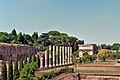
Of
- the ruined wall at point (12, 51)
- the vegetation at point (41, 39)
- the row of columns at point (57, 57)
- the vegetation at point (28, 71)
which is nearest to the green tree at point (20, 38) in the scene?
the vegetation at point (41, 39)

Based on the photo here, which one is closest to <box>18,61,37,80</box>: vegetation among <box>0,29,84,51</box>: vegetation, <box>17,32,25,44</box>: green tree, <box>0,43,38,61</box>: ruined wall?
<box>0,43,38,61</box>: ruined wall

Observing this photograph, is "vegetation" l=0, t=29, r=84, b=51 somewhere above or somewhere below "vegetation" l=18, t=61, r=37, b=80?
above

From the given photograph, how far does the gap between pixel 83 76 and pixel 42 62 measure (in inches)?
204

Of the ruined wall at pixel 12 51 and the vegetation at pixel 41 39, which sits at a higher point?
the vegetation at pixel 41 39

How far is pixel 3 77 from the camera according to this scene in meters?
13.2

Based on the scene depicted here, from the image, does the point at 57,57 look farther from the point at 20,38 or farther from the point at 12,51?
the point at 20,38

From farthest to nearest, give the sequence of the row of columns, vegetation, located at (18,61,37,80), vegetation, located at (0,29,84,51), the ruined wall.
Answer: vegetation, located at (0,29,84,51), the ruined wall, the row of columns, vegetation, located at (18,61,37,80)

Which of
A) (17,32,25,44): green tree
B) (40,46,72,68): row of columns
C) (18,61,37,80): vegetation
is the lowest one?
(18,61,37,80): vegetation

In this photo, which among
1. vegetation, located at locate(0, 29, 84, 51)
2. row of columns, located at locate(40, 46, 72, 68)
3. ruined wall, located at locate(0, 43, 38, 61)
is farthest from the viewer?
vegetation, located at locate(0, 29, 84, 51)

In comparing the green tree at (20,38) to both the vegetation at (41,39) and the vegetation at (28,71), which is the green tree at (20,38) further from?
the vegetation at (28,71)

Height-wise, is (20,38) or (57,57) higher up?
(20,38)

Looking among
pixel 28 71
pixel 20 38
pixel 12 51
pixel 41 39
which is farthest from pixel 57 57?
pixel 41 39

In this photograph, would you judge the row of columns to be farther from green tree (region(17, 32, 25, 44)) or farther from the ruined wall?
green tree (region(17, 32, 25, 44))

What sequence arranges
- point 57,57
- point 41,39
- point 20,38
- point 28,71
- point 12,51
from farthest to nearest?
point 41,39 → point 20,38 → point 12,51 → point 57,57 → point 28,71
